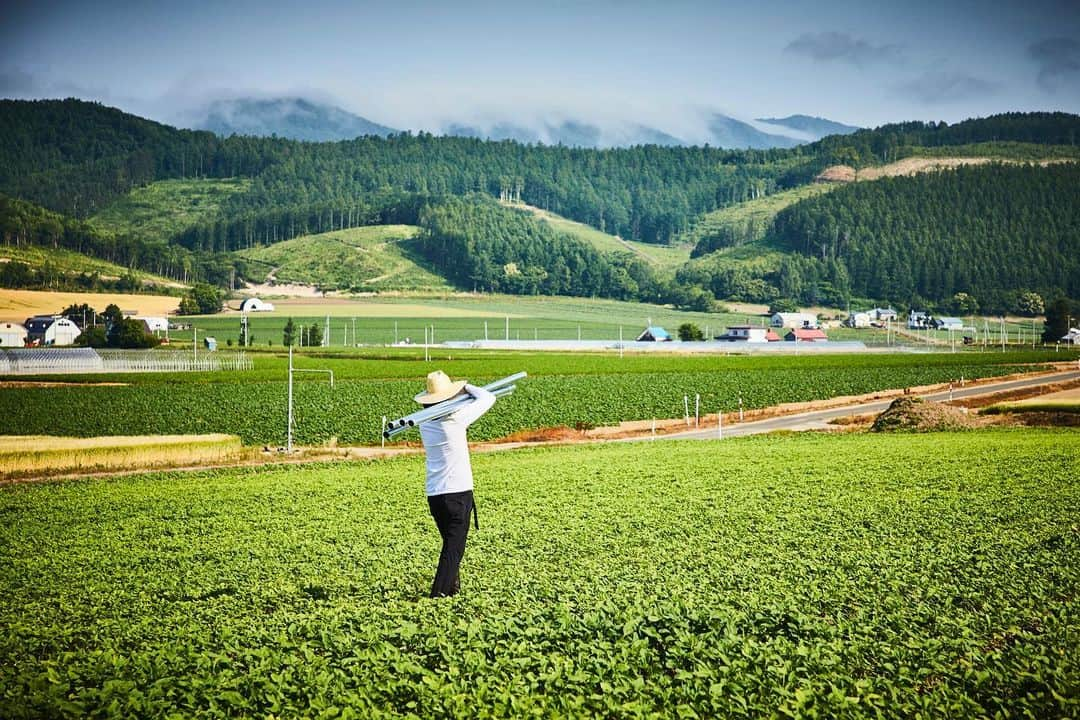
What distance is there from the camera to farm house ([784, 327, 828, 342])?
446 ft

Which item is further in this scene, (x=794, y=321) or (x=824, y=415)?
(x=794, y=321)

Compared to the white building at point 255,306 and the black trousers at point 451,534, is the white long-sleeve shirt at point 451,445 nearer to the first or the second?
the black trousers at point 451,534

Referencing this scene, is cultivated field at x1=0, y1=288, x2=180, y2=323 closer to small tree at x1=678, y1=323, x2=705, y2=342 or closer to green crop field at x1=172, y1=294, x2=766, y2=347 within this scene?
green crop field at x1=172, y1=294, x2=766, y2=347

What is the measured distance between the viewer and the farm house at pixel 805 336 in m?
136

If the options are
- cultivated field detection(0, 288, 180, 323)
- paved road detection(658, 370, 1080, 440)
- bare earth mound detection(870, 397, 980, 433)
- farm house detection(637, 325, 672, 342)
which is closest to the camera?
bare earth mound detection(870, 397, 980, 433)

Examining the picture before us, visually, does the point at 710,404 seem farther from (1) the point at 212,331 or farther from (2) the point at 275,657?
(1) the point at 212,331

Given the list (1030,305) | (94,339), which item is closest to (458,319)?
(94,339)

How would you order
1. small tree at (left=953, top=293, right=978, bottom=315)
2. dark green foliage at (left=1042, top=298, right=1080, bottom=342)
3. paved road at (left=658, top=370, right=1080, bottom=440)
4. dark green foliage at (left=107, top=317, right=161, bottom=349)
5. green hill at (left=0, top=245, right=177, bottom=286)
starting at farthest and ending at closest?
1. small tree at (left=953, top=293, right=978, bottom=315)
2. dark green foliage at (left=1042, top=298, right=1080, bottom=342)
3. green hill at (left=0, top=245, right=177, bottom=286)
4. dark green foliage at (left=107, top=317, right=161, bottom=349)
5. paved road at (left=658, top=370, right=1080, bottom=440)

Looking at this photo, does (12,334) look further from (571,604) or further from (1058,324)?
(1058,324)

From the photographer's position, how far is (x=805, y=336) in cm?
13750

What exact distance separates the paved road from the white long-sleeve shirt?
33.9 metres

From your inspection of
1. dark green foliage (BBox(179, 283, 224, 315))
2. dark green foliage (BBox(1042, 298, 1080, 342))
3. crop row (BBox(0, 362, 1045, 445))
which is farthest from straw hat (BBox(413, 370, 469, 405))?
dark green foliage (BBox(1042, 298, 1080, 342))

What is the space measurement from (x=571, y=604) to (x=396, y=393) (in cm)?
4902

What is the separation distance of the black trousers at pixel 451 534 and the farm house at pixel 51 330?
84.3 metres
